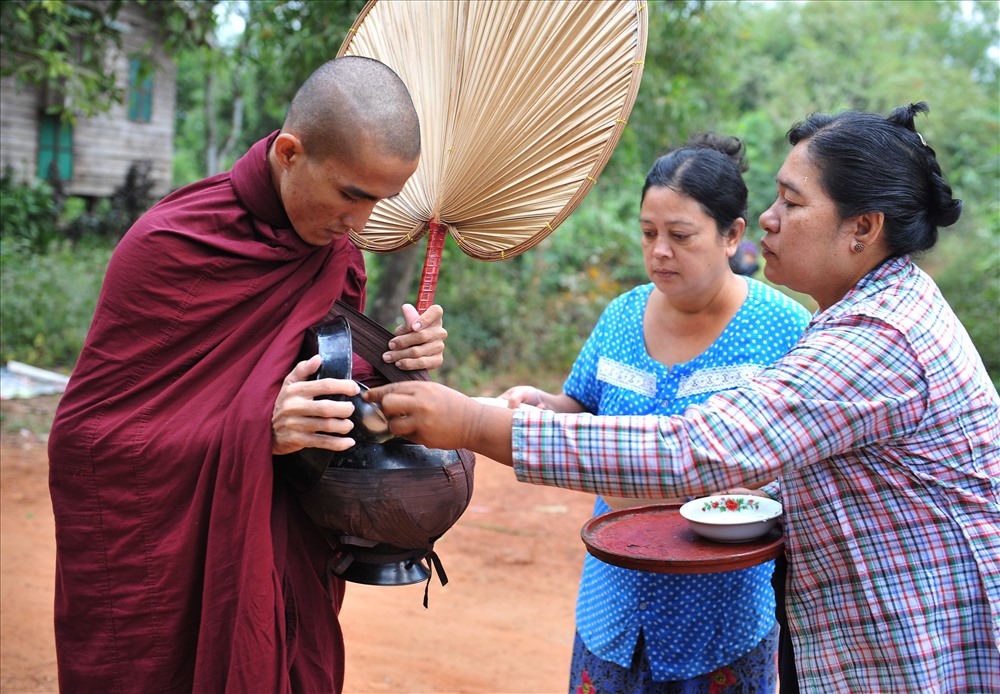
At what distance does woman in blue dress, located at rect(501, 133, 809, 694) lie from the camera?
98.7 inches

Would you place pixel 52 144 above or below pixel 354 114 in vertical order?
above

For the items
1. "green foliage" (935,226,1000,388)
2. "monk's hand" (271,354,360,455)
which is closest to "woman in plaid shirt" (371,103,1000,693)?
"monk's hand" (271,354,360,455)

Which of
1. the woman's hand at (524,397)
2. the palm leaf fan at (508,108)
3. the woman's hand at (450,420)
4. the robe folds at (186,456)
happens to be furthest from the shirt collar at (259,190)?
the woman's hand at (524,397)

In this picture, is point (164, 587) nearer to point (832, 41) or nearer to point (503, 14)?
point (503, 14)

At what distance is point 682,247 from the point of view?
2.55 m

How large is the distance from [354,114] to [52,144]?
13.1m

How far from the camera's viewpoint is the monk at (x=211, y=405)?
1.82m

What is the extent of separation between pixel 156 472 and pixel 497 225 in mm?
909

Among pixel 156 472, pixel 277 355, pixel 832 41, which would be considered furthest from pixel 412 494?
pixel 832 41

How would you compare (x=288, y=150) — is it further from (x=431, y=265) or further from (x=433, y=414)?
(x=433, y=414)

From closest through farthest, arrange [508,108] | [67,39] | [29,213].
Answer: [508,108] → [67,39] → [29,213]

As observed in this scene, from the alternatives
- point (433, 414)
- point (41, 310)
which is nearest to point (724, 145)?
point (433, 414)

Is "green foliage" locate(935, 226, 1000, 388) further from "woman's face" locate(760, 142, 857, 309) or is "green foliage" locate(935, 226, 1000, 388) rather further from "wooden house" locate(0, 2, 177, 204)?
"wooden house" locate(0, 2, 177, 204)

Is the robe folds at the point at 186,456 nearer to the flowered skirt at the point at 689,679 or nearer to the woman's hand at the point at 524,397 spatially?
the woman's hand at the point at 524,397
